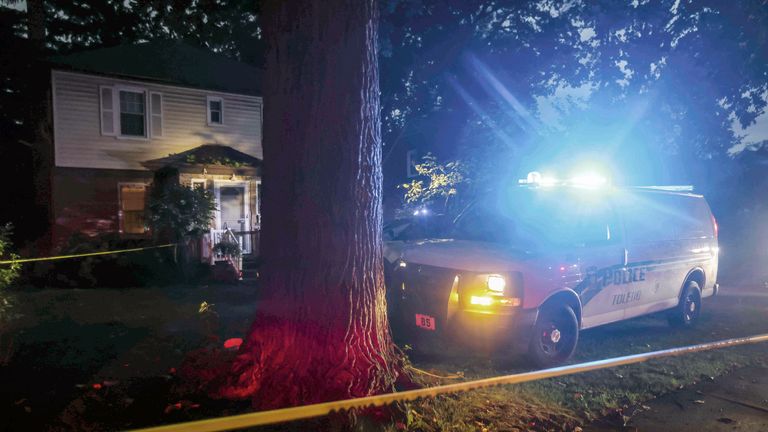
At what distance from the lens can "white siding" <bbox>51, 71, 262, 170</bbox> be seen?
50.2 feet

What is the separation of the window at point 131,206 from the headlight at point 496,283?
13.7 meters

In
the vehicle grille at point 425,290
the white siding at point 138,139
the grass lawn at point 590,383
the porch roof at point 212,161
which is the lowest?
the grass lawn at point 590,383

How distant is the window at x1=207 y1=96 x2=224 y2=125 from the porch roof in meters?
0.79

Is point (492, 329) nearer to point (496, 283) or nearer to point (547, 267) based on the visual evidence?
point (496, 283)

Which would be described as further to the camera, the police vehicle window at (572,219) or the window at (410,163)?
the window at (410,163)

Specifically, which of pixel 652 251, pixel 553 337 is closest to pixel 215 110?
pixel 652 251

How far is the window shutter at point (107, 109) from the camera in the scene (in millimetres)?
15695

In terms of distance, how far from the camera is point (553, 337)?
583 centimetres

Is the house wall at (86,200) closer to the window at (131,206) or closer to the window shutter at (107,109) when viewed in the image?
the window at (131,206)

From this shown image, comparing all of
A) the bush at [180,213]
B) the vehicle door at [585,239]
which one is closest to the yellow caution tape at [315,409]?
the vehicle door at [585,239]

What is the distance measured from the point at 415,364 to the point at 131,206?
13561 millimetres

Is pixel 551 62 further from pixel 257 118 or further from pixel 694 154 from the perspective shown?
pixel 257 118

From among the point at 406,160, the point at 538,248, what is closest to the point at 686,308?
the point at 538,248

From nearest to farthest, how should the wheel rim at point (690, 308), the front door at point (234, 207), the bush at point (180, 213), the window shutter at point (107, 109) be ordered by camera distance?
the wheel rim at point (690, 308) → the bush at point (180, 213) → the window shutter at point (107, 109) → the front door at point (234, 207)
